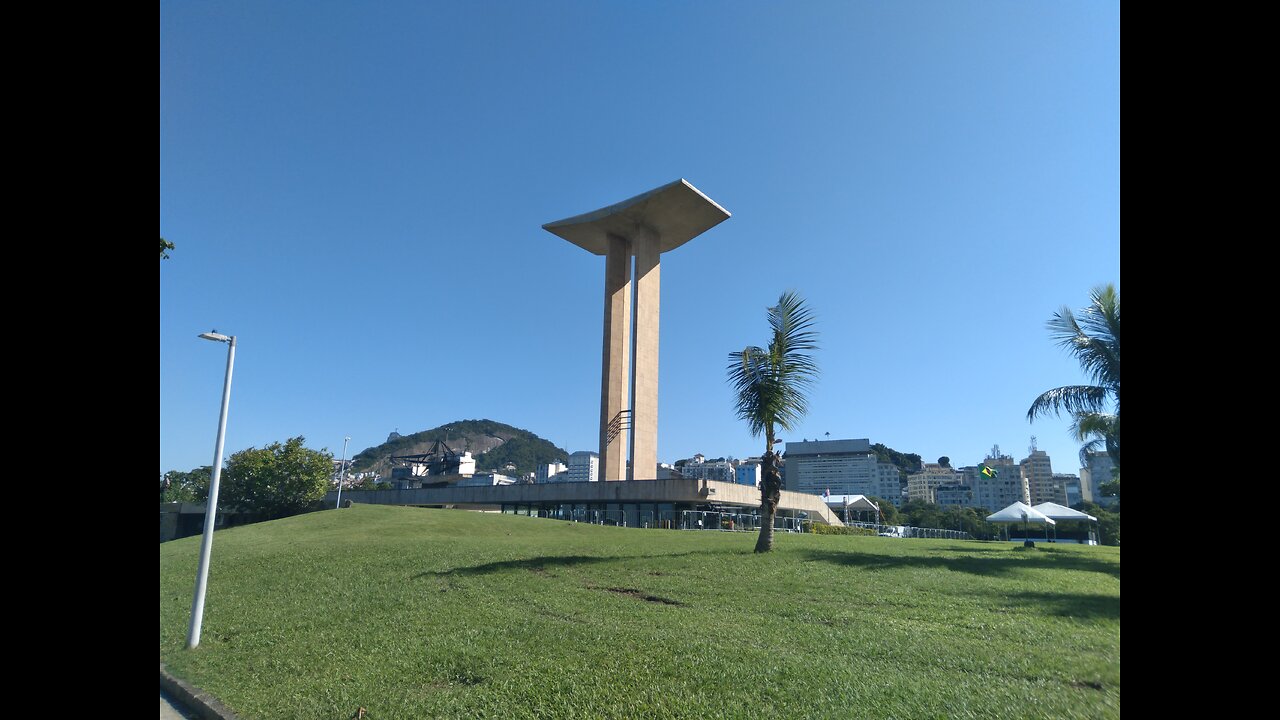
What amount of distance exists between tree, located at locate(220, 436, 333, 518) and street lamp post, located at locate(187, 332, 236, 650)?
4571cm

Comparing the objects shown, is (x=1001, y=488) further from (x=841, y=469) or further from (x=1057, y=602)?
(x=841, y=469)

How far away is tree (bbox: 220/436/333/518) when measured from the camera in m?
49.9

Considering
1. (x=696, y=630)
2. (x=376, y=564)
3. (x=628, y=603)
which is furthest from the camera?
(x=376, y=564)

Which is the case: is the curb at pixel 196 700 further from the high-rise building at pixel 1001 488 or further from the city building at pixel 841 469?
the city building at pixel 841 469

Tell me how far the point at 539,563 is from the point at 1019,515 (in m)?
20.7

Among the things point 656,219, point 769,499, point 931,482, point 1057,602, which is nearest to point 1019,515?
point 769,499

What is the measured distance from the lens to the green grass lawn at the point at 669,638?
5.34m

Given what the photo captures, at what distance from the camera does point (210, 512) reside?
10078mm

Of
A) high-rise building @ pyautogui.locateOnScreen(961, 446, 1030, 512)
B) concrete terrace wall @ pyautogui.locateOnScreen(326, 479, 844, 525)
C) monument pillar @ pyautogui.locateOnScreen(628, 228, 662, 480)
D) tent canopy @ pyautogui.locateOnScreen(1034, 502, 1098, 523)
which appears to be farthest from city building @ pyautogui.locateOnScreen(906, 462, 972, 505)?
tent canopy @ pyautogui.locateOnScreen(1034, 502, 1098, 523)
